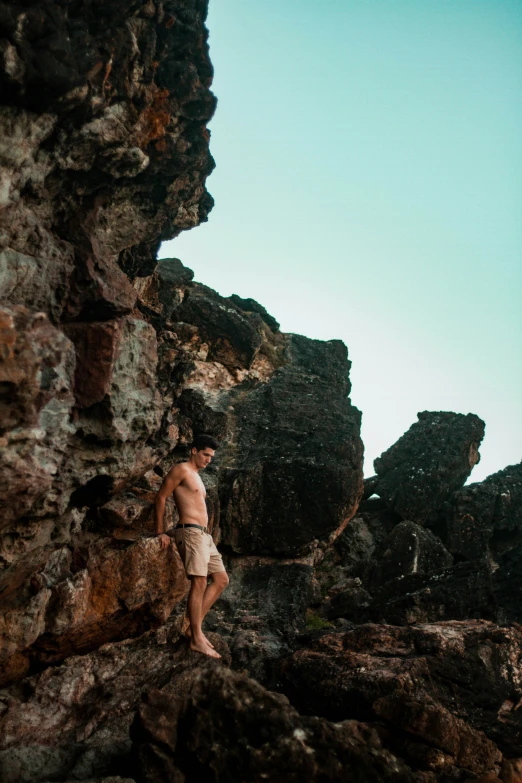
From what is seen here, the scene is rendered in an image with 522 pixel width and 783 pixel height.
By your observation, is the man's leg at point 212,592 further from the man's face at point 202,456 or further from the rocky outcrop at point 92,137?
the rocky outcrop at point 92,137

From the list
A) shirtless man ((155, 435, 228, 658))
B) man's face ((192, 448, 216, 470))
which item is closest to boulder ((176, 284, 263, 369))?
man's face ((192, 448, 216, 470))

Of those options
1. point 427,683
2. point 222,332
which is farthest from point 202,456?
point 222,332

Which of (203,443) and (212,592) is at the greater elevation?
(203,443)

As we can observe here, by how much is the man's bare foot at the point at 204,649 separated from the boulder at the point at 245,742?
3035 millimetres

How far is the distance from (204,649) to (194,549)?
1.88 meters

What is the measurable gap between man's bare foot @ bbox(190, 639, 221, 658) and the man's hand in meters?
1.91

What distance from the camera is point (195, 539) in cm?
1177

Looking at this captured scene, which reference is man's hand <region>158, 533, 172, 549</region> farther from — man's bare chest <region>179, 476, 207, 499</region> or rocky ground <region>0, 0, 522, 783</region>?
man's bare chest <region>179, 476, 207, 499</region>

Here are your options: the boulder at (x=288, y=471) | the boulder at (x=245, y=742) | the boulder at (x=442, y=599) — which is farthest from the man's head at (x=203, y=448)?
the boulder at (x=442, y=599)

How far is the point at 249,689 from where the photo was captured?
8344 mm

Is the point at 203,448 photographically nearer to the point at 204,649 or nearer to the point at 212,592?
the point at 212,592

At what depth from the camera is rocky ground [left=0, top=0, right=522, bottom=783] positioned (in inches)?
319

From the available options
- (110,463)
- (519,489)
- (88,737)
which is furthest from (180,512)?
(519,489)

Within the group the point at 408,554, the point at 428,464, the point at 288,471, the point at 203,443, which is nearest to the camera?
the point at 203,443
